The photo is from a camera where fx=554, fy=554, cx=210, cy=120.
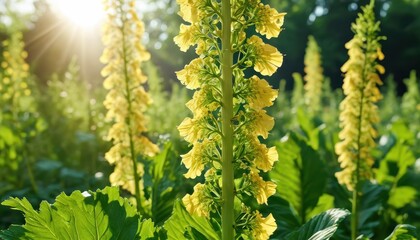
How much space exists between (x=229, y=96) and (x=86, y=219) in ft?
2.28

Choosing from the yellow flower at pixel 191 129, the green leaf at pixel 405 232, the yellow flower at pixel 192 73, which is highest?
the yellow flower at pixel 192 73

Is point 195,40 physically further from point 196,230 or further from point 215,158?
point 196,230

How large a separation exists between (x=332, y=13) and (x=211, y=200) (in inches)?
1476

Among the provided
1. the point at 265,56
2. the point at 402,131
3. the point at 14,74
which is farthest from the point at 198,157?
the point at 14,74

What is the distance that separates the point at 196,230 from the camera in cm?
216

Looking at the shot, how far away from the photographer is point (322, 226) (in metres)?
2.07

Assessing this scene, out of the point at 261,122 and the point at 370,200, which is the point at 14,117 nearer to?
the point at 370,200

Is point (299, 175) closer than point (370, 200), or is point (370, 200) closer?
point (299, 175)

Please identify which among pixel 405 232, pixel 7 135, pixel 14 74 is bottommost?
pixel 405 232

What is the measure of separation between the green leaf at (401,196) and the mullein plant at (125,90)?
183cm

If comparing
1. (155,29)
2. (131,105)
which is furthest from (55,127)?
(155,29)

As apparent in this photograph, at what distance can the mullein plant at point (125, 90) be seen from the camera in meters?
3.44

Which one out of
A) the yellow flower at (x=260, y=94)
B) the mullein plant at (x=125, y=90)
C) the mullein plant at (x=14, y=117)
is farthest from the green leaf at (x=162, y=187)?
the mullein plant at (x=14, y=117)

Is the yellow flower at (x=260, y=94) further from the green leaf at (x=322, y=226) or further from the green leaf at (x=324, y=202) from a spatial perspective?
the green leaf at (x=324, y=202)
